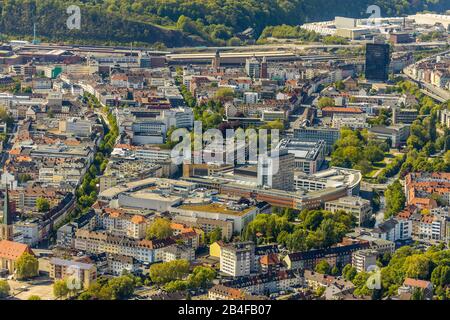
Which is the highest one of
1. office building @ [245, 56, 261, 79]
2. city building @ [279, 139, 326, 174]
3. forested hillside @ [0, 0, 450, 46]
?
forested hillside @ [0, 0, 450, 46]

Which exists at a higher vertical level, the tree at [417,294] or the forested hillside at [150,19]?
the forested hillside at [150,19]

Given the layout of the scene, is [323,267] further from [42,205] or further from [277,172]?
[42,205]

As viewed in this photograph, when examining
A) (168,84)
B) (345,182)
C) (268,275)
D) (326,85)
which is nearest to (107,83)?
(168,84)

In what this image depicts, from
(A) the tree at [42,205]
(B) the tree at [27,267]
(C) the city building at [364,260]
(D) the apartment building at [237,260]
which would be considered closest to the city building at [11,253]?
(B) the tree at [27,267]

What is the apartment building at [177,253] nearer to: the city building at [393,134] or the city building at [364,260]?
the city building at [364,260]

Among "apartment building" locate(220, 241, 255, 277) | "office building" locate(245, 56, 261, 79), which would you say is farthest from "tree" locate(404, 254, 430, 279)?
"office building" locate(245, 56, 261, 79)

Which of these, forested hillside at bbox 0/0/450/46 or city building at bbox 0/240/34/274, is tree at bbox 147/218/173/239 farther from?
forested hillside at bbox 0/0/450/46

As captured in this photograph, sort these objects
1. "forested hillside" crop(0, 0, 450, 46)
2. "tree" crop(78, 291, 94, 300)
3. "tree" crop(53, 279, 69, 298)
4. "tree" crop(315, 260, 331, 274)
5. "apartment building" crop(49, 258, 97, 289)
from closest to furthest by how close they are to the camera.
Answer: "tree" crop(78, 291, 94, 300), "tree" crop(53, 279, 69, 298), "apartment building" crop(49, 258, 97, 289), "tree" crop(315, 260, 331, 274), "forested hillside" crop(0, 0, 450, 46)
